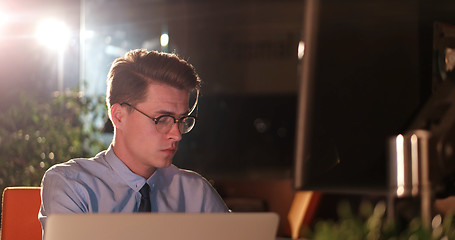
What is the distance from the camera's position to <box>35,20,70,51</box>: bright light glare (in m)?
4.20

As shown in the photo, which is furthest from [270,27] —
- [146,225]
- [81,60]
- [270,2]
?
[146,225]

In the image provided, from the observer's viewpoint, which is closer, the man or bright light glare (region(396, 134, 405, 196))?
bright light glare (region(396, 134, 405, 196))

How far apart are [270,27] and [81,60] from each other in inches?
55.4

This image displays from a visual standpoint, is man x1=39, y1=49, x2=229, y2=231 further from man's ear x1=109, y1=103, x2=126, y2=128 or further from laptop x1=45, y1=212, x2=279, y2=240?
laptop x1=45, y1=212, x2=279, y2=240

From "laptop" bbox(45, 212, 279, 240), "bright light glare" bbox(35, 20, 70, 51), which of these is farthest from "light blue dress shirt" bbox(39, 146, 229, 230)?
"bright light glare" bbox(35, 20, 70, 51)

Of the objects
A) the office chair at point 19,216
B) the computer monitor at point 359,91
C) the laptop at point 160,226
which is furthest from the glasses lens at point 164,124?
the laptop at point 160,226

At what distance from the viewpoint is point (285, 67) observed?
4.62 metres

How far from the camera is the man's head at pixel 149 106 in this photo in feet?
6.35

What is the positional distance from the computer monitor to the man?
0.61 meters

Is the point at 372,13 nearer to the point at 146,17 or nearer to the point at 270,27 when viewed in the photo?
the point at 270,27

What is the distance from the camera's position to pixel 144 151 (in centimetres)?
196

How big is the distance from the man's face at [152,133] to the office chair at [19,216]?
0.32m

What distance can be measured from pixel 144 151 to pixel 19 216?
0.41m

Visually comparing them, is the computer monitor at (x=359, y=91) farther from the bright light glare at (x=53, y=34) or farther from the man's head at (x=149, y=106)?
the bright light glare at (x=53, y=34)
